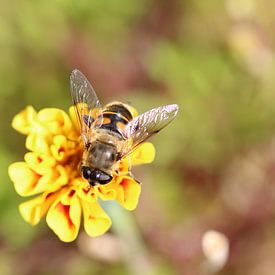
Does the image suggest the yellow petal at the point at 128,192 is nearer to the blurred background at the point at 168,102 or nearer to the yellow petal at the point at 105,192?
the yellow petal at the point at 105,192

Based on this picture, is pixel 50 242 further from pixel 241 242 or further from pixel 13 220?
pixel 241 242

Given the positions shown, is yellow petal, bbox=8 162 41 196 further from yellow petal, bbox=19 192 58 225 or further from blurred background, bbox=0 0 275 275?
blurred background, bbox=0 0 275 275

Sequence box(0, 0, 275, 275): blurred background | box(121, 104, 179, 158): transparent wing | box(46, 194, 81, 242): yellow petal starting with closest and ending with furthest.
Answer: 1. box(46, 194, 81, 242): yellow petal
2. box(121, 104, 179, 158): transparent wing
3. box(0, 0, 275, 275): blurred background

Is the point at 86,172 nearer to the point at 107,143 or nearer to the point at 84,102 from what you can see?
the point at 107,143

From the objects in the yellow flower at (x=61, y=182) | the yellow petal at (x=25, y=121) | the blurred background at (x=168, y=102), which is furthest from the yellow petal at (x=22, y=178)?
the blurred background at (x=168, y=102)

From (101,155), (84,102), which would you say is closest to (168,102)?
(84,102)

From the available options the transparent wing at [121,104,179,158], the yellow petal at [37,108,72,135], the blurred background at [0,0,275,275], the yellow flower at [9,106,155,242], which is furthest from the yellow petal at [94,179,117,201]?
the blurred background at [0,0,275,275]
